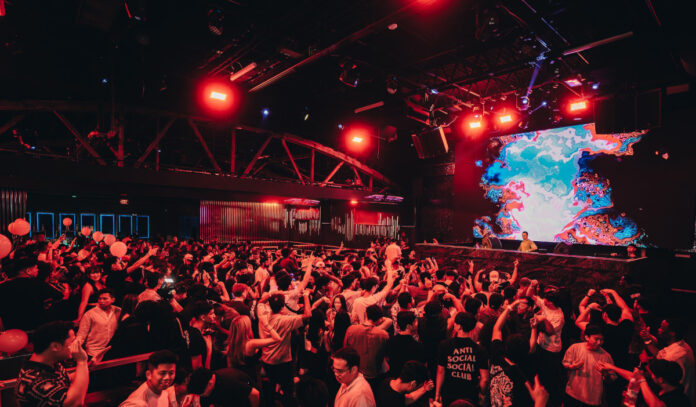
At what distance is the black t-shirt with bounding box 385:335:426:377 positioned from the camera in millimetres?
3309

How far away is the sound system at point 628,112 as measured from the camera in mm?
7781

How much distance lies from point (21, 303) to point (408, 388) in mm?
4422

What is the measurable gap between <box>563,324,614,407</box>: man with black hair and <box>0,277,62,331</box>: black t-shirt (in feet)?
18.9

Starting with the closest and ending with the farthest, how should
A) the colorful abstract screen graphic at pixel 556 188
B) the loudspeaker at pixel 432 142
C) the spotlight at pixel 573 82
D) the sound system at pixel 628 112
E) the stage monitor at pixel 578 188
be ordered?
the sound system at pixel 628 112, the spotlight at pixel 573 82, the stage monitor at pixel 578 188, the loudspeaker at pixel 432 142, the colorful abstract screen graphic at pixel 556 188

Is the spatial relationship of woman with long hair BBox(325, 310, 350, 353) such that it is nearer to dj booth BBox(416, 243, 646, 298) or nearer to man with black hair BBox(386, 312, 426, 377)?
man with black hair BBox(386, 312, 426, 377)

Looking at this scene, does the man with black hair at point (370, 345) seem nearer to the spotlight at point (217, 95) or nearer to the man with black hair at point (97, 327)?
the man with black hair at point (97, 327)

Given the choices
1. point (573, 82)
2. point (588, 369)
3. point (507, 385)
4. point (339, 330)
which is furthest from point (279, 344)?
point (573, 82)

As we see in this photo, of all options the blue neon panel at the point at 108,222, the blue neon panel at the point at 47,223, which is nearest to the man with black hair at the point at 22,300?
the blue neon panel at the point at 47,223

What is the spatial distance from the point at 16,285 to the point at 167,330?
2013 millimetres

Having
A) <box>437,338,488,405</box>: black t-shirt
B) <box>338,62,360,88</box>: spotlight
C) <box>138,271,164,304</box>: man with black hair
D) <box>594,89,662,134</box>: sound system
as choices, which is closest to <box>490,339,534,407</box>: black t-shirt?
<box>437,338,488,405</box>: black t-shirt

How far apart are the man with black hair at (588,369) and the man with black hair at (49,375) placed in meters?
4.06

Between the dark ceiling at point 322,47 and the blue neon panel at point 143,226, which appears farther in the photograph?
the blue neon panel at point 143,226

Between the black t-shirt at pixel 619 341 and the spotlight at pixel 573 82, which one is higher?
the spotlight at pixel 573 82

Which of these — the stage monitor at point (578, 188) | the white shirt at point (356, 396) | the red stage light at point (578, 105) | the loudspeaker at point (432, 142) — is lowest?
the white shirt at point (356, 396)
